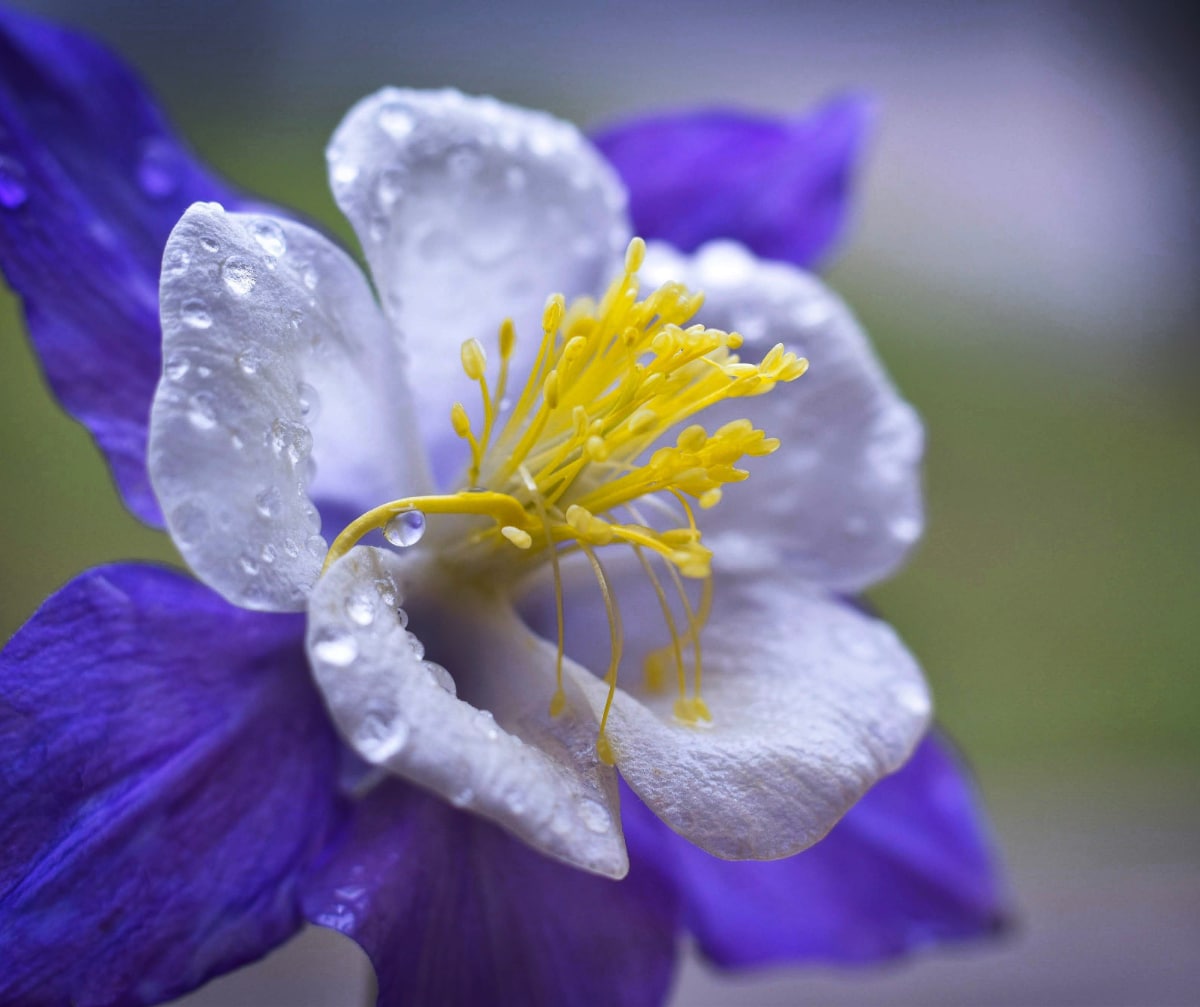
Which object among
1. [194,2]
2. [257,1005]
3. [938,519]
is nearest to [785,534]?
[257,1005]

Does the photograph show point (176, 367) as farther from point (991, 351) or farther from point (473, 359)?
point (991, 351)

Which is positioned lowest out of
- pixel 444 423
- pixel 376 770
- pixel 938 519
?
pixel 938 519

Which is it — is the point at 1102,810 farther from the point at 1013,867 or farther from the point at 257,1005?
the point at 257,1005

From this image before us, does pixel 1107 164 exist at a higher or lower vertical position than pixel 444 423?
lower

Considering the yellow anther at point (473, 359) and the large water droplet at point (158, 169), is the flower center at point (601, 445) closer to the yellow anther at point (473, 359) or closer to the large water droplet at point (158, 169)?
the yellow anther at point (473, 359)

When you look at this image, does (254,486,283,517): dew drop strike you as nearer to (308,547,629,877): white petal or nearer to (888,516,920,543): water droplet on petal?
(308,547,629,877): white petal

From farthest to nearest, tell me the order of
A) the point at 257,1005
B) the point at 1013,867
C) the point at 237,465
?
1. the point at 1013,867
2. the point at 257,1005
3. the point at 237,465

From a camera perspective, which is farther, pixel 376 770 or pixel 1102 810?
pixel 1102 810

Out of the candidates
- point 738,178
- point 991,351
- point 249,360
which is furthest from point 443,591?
point 991,351
